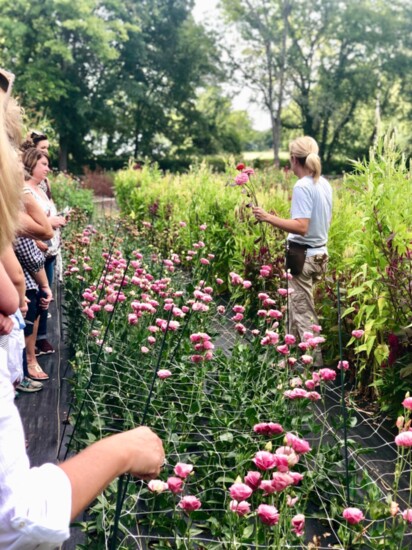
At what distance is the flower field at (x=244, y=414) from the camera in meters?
1.93

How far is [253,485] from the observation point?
1.52 metres

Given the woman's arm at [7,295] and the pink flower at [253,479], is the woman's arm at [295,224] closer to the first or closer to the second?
the woman's arm at [7,295]

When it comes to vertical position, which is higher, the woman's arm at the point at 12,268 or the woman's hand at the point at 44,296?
the woman's arm at the point at 12,268

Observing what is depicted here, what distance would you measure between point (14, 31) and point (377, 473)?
3017 centimetres

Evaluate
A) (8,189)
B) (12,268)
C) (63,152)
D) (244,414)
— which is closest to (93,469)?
(8,189)

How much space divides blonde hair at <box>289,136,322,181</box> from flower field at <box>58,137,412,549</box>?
348mm

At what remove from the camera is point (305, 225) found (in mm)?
3756

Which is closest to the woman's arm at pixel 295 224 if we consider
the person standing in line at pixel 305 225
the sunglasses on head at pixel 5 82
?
the person standing in line at pixel 305 225

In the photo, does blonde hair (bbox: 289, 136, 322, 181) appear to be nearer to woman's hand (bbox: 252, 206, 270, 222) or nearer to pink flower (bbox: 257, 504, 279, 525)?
woman's hand (bbox: 252, 206, 270, 222)

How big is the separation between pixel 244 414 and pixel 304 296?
55.4 inches

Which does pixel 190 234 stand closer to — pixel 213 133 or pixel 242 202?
pixel 242 202

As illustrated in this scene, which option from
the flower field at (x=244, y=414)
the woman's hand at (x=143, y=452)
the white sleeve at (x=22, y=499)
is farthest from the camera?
the flower field at (x=244, y=414)

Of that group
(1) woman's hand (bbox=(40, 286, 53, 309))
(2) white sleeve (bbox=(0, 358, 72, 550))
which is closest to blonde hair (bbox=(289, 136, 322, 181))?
(1) woman's hand (bbox=(40, 286, 53, 309))

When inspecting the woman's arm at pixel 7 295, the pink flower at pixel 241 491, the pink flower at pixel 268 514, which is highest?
the woman's arm at pixel 7 295
